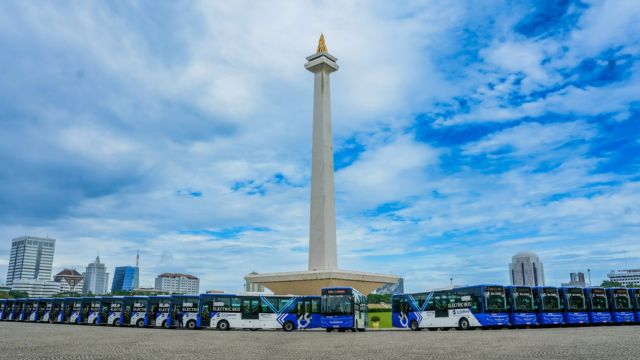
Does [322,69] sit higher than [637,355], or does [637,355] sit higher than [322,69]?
[322,69]

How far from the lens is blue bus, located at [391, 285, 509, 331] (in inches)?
1174

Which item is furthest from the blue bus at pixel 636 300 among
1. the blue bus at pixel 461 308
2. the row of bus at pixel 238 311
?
the row of bus at pixel 238 311

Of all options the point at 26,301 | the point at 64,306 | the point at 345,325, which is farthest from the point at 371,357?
the point at 26,301

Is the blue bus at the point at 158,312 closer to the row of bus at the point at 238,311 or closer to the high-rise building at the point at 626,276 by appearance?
the row of bus at the point at 238,311

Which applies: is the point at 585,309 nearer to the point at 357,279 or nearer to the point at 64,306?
the point at 357,279

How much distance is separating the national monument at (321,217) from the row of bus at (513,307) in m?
8.44

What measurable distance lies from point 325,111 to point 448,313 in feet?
73.3

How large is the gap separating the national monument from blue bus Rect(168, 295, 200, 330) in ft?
30.5


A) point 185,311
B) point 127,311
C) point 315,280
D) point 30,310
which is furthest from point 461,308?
point 30,310

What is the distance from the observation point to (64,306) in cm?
4672

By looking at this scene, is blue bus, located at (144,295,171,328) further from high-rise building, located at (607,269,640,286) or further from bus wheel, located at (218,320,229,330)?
high-rise building, located at (607,269,640,286)

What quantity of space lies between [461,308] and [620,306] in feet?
42.4

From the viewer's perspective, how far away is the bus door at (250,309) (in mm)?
33594

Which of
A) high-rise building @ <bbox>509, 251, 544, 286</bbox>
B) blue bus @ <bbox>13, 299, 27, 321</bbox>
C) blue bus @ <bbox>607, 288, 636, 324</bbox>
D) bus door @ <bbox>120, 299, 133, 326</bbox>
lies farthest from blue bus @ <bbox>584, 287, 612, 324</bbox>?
high-rise building @ <bbox>509, 251, 544, 286</bbox>
